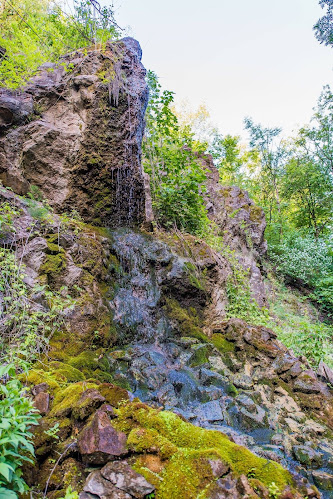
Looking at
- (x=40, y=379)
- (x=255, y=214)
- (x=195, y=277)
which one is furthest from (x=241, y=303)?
(x=255, y=214)

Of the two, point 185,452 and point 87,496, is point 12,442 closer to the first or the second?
point 87,496

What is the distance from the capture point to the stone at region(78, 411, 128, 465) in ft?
6.11

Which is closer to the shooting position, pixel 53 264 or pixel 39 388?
pixel 39 388

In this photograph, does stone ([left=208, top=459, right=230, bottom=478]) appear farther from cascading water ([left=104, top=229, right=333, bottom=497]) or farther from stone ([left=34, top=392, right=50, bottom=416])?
cascading water ([left=104, top=229, right=333, bottom=497])

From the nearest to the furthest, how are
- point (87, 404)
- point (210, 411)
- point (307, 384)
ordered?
point (87, 404) → point (210, 411) → point (307, 384)

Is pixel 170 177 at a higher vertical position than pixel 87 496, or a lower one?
higher

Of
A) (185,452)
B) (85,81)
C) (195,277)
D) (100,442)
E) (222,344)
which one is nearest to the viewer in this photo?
(100,442)

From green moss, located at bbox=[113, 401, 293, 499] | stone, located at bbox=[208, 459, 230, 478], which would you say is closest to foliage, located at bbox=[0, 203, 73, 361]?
green moss, located at bbox=[113, 401, 293, 499]

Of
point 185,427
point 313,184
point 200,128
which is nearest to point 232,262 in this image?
point 185,427

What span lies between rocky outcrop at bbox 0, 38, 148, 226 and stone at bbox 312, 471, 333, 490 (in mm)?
5811

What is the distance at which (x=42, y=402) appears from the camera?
7.97 feet

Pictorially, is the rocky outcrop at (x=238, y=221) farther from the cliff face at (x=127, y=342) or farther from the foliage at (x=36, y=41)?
the foliage at (x=36, y=41)

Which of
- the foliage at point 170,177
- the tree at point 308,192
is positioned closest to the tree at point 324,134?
the tree at point 308,192

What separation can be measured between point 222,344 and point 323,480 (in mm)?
3110
